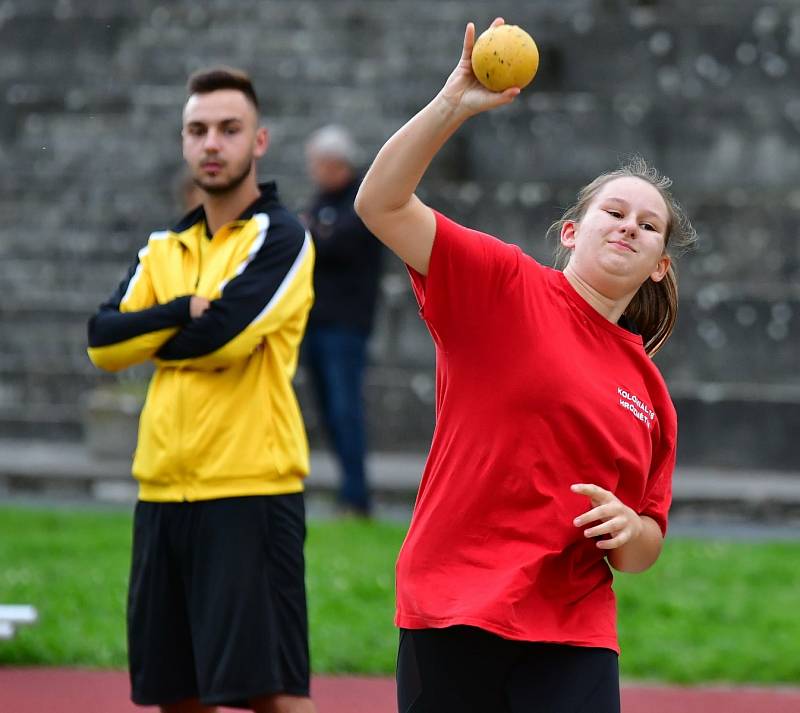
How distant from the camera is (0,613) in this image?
653cm

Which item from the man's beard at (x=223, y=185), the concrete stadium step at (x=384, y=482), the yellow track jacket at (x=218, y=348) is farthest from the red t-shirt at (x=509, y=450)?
the concrete stadium step at (x=384, y=482)

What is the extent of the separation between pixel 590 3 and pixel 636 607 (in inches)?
361

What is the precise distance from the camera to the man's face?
5.07 m

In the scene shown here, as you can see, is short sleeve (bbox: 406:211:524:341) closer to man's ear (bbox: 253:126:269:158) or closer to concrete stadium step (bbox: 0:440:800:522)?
man's ear (bbox: 253:126:269:158)

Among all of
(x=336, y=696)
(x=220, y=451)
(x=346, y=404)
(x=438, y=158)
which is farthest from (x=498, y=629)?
(x=438, y=158)

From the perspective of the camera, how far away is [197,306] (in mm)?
4977

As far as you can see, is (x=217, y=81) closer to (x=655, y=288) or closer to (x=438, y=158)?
(x=655, y=288)

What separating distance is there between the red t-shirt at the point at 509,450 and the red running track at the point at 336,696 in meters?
3.12

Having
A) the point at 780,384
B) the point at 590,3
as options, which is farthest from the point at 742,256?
the point at 590,3

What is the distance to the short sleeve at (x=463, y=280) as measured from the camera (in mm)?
3484

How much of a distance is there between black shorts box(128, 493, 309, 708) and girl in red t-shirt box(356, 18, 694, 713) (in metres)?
1.20

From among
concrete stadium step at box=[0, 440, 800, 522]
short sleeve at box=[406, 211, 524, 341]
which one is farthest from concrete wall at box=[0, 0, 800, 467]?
short sleeve at box=[406, 211, 524, 341]

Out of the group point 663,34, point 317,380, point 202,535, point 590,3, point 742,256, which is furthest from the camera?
point 590,3

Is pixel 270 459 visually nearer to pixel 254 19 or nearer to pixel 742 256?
pixel 742 256
